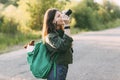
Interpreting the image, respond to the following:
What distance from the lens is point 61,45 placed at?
522 cm

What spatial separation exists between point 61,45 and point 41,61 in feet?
1.29

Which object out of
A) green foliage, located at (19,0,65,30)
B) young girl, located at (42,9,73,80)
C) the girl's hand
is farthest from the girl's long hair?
green foliage, located at (19,0,65,30)

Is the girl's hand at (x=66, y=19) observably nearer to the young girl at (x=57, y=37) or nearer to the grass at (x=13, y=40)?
the young girl at (x=57, y=37)

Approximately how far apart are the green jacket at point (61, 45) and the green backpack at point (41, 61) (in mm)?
84

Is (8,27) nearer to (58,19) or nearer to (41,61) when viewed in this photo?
(41,61)

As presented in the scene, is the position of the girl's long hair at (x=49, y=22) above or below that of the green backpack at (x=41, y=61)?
above

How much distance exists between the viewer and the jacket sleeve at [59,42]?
205 inches

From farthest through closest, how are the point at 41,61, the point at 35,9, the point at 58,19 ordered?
the point at 35,9
the point at 41,61
the point at 58,19

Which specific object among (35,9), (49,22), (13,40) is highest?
(49,22)

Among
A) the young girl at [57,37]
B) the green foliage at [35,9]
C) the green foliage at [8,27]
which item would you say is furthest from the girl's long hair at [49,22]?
the green foliage at [35,9]

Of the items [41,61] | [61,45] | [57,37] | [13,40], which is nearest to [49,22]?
[57,37]

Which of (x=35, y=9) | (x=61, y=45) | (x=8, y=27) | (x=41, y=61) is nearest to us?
(x=61, y=45)

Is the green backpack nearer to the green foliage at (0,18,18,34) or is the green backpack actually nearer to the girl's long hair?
the girl's long hair

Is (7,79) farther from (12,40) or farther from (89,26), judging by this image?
(89,26)
